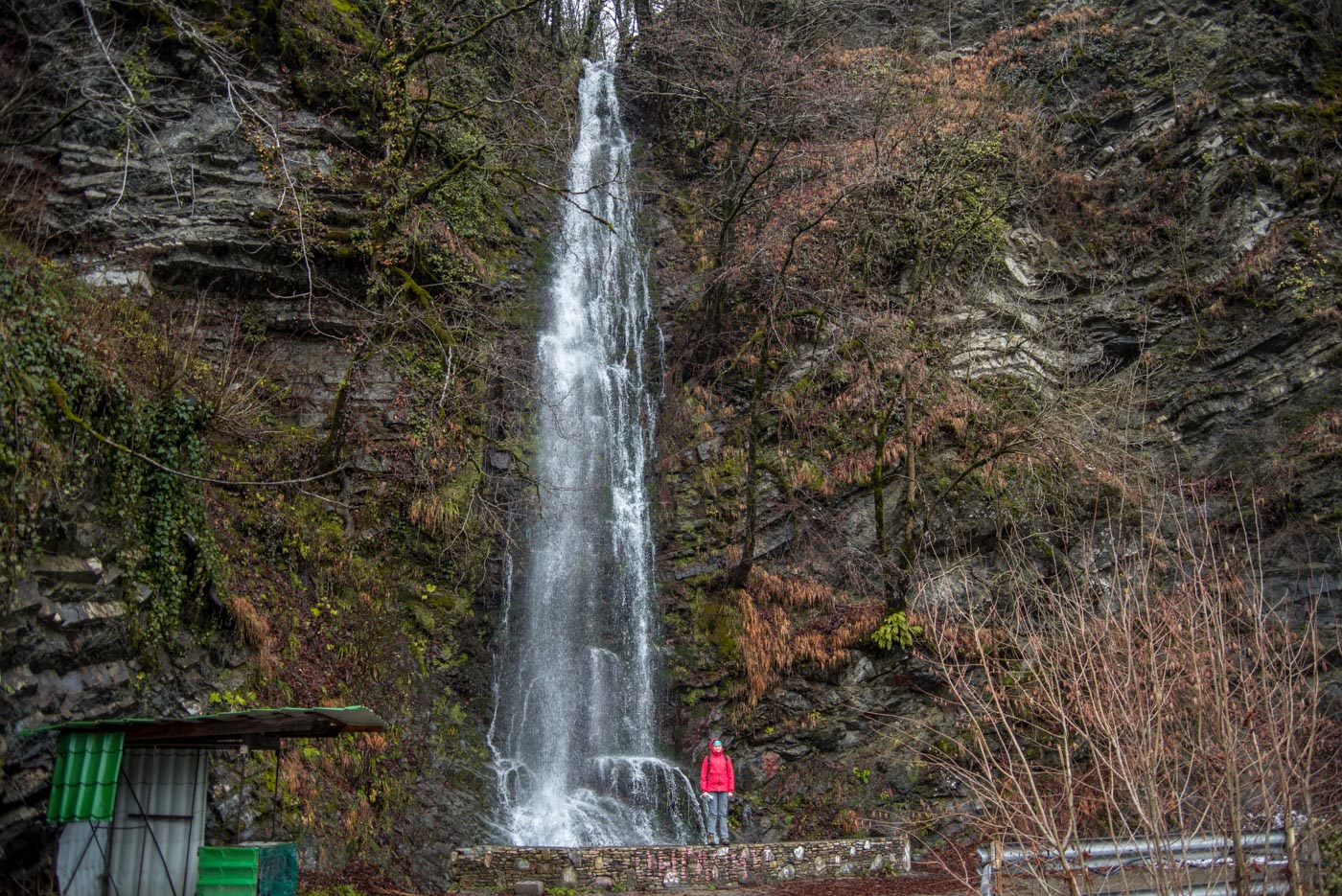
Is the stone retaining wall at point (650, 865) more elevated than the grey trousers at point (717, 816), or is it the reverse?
the grey trousers at point (717, 816)

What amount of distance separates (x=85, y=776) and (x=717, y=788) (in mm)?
6962

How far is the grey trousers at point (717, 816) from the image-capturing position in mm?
11305

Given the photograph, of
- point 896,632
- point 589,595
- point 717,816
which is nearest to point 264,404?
point 589,595

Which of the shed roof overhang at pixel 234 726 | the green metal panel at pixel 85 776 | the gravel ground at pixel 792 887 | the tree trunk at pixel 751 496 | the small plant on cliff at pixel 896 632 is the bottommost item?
the gravel ground at pixel 792 887

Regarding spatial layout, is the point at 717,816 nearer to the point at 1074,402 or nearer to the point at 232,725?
the point at 232,725

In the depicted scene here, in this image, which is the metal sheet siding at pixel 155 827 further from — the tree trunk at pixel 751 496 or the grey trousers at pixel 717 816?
the tree trunk at pixel 751 496

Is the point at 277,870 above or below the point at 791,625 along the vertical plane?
below

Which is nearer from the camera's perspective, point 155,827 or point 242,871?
point 242,871

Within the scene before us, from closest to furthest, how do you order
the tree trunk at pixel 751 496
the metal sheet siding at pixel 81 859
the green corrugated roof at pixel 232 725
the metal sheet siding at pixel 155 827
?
the green corrugated roof at pixel 232 725
the metal sheet siding at pixel 81 859
the metal sheet siding at pixel 155 827
the tree trunk at pixel 751 496

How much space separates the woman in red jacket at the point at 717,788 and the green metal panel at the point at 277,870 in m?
5.29

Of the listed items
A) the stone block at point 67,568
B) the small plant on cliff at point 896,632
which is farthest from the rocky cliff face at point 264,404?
the small plant on cliff at point 896,632

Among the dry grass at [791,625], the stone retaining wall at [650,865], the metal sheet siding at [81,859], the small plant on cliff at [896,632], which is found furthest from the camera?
the dry grass at [791,625]

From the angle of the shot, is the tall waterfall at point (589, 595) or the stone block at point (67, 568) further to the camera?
the tall waterfall at point (589, 595)

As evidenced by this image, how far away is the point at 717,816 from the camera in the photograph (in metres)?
11.4
